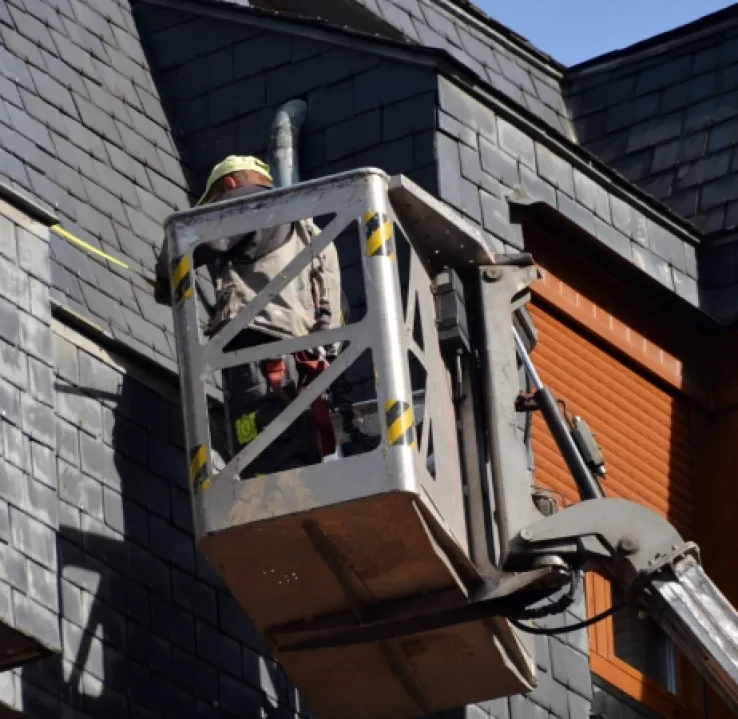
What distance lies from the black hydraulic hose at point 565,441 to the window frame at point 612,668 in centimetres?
239

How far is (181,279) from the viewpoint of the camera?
1511 cm

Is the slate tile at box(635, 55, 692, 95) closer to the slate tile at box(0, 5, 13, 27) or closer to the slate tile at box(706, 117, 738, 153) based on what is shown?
the slate tile at box(706, 117, 738, 153)

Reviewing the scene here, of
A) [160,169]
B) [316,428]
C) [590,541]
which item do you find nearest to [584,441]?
[590,541]

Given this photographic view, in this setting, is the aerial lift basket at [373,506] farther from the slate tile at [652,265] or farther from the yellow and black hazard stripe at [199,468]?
the slate tile at [652,265]

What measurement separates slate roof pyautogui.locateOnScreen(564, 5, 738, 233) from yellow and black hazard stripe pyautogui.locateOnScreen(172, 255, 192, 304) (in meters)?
6.10

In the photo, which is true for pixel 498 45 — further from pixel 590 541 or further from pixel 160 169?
pixel 590 541

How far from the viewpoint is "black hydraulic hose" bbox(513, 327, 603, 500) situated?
15578mm

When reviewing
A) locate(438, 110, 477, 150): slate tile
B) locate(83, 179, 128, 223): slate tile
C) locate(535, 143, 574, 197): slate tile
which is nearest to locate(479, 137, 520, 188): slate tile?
locate(438, 110, 477, 150): slate tile

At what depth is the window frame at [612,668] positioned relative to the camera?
18.0 meters

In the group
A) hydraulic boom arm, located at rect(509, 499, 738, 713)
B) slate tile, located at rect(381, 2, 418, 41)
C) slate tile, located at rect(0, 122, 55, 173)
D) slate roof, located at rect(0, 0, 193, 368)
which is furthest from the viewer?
slate tile, located at rect(381, 2, 418, 41)

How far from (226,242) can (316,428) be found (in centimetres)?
110

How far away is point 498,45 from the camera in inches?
836

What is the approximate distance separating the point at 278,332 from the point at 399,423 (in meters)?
0.94

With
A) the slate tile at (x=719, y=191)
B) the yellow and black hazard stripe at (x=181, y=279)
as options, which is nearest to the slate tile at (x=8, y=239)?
the yellow and black hazard stripe at (x=181, y=279)
